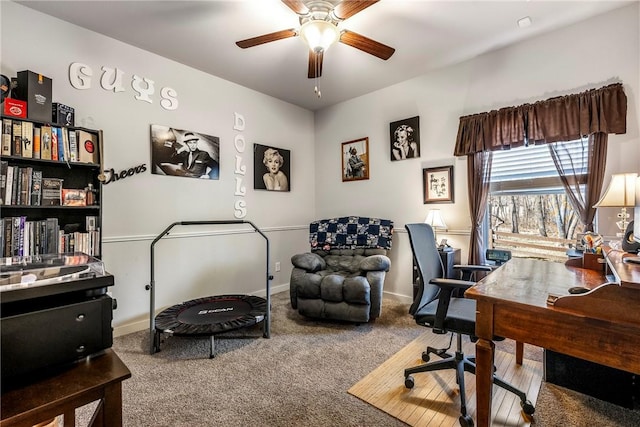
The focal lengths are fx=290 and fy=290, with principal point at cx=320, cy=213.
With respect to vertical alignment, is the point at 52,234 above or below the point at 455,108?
below

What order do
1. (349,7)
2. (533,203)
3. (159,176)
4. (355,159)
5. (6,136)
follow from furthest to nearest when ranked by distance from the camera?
(355,159) → (159,176) → (533,203) → (6,136) → (349,7)

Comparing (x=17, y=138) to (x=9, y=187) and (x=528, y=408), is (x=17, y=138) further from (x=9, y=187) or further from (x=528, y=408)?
(x=528, y=408)

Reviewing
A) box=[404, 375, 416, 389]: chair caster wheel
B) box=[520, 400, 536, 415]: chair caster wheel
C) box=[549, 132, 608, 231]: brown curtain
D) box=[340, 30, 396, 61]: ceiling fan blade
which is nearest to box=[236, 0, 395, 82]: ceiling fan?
box=[340, 30, 396, 61]: ceiling fan blade

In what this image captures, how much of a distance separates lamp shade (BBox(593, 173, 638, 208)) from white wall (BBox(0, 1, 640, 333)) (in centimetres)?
66

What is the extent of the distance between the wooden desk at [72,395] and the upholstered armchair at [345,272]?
2.23m

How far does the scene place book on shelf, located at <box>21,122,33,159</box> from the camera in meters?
1.99

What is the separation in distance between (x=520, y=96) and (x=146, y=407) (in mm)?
3865

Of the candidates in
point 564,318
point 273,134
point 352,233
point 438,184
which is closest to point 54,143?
point 273,134

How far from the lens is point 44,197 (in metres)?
2.13

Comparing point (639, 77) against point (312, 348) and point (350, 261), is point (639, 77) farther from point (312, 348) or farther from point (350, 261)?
point (312, 348)

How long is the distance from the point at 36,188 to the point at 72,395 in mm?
2144

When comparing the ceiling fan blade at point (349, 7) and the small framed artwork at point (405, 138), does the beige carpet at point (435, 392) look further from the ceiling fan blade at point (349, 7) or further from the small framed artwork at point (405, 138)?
the ceiling fan blade at point (349, 7)

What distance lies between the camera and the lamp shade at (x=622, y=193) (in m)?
1.81

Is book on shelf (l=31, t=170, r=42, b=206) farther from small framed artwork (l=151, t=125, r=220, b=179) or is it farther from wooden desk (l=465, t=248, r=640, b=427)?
wooden desk (l=465, t=248, r=640, b=427)
